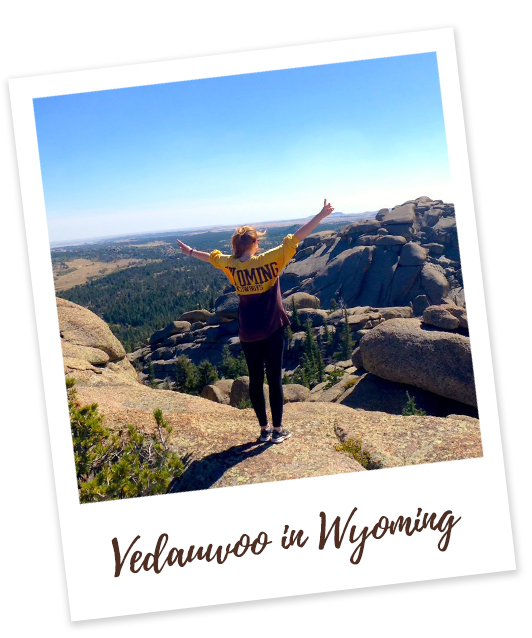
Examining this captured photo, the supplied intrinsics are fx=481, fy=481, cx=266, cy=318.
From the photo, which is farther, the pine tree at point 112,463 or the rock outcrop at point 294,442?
the rock outcrop at point 294,442

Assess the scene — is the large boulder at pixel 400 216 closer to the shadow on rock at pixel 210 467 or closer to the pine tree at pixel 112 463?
the shadow on rock at pixel 210 467

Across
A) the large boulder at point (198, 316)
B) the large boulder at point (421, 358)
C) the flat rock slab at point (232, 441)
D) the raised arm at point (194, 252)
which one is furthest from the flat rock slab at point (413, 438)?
the large boulder at point (198, 316)

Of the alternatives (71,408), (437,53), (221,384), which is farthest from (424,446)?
(221,384)

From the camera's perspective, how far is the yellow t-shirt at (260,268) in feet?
19.4

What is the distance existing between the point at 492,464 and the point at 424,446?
126 centimetres

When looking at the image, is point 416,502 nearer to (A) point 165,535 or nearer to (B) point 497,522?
(B) point 497,522

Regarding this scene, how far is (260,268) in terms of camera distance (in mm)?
5938

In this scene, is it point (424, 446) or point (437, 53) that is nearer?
point (437, 53)

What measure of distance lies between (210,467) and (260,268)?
2.69 metres

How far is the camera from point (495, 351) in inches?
243

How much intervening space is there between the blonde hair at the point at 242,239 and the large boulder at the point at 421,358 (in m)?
8.84

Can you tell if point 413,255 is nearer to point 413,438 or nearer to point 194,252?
point 413,438

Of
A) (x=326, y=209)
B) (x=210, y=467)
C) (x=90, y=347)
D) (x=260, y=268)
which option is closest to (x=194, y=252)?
(x=260, y=268)

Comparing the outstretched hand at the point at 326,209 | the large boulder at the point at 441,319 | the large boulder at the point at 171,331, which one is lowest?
the large boulder at the point at 441,319
